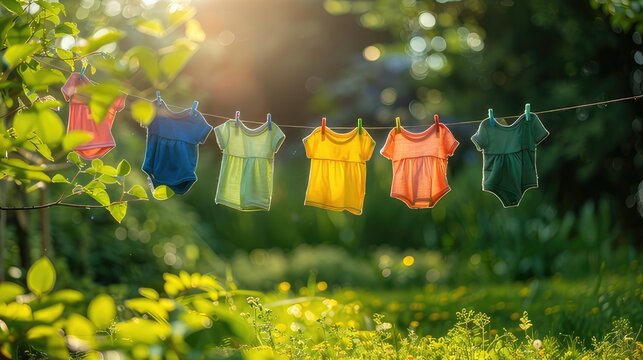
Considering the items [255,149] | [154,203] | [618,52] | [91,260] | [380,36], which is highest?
[380,36]

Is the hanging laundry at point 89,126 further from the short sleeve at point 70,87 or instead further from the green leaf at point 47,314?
the green leaf at point 47,314

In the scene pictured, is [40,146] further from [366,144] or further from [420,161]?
[420,161]

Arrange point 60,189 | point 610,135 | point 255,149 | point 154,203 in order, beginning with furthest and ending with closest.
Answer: point 610,135 < point 154,203 < point 60,189 < point 255,149

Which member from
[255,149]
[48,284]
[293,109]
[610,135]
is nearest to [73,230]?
[255,149]

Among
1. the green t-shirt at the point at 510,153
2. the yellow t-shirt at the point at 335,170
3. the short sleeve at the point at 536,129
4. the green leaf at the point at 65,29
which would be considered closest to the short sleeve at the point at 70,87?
the green leaf at the point at 65,29

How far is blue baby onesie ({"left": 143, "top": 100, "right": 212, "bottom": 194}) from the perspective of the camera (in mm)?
3152

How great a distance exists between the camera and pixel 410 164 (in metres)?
3.33

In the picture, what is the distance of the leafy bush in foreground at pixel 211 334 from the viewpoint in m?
1.55

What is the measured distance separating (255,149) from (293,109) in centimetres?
936

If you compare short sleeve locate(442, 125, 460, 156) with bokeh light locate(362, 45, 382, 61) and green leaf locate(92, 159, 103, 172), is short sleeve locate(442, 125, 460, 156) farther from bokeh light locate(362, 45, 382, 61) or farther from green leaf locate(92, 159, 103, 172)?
bokeh light locate(362, 45, 382, 61)

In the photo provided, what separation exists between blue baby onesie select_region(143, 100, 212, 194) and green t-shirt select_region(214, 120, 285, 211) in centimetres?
13

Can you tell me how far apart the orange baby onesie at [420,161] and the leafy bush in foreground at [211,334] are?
0.55 metres

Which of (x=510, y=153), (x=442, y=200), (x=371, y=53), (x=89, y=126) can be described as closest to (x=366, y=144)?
(x=510, y=153)

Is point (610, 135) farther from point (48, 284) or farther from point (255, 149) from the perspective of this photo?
point (48, 284)
